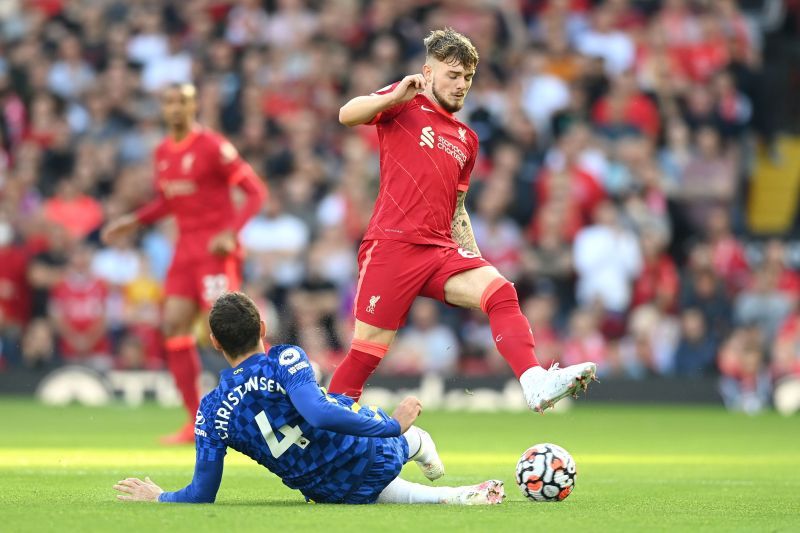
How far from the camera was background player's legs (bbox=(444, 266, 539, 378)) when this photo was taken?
7.86m

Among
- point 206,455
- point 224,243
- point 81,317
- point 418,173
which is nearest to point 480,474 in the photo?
point 418,173

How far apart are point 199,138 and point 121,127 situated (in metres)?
8.80

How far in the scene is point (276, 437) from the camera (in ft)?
22.5

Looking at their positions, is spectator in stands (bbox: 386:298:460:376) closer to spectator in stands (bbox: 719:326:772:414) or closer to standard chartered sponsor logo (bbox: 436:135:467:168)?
spectator in stands (bbox: 719:326:772:414)

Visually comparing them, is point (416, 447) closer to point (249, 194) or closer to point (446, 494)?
point (446, 494)

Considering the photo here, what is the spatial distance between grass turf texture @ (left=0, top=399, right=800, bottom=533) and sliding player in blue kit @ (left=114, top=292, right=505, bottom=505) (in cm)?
16

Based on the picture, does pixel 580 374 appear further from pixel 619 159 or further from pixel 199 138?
pixel 619 159

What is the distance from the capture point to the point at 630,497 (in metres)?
8.00

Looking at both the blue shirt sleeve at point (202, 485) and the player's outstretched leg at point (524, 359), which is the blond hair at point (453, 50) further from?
the blue shirt sleeve at point (202, 485)

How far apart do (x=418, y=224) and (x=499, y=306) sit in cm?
67

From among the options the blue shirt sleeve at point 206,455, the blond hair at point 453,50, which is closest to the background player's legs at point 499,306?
the blond hair at point 453,50

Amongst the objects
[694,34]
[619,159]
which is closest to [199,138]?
[619,159]

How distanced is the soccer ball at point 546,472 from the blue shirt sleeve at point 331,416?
42.4 inches

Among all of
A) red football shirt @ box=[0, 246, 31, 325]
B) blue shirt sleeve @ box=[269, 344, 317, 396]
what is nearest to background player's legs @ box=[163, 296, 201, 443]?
blue shirt sleeve @ box=[269, 344, 317, 396]
